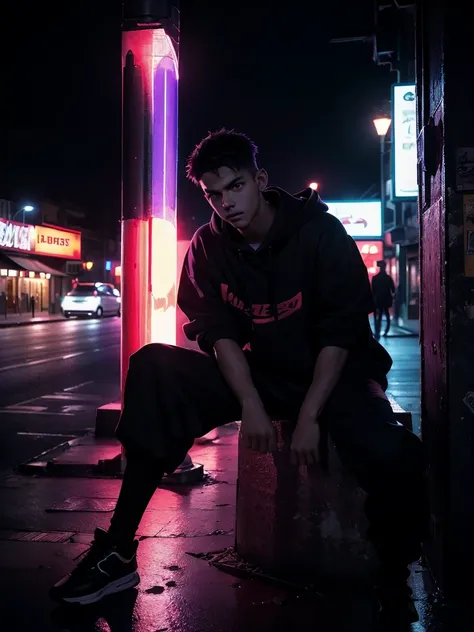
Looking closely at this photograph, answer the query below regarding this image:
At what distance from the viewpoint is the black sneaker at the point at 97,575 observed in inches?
100.0

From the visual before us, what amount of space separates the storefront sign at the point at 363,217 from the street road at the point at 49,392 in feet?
48.2

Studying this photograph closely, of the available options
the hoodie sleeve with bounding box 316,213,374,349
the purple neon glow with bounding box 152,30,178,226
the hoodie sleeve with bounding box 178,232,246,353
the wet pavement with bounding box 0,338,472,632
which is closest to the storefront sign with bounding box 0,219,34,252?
the purple neon glow with bounding box 152,30,178,226

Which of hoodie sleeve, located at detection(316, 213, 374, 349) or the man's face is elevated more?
the man's face

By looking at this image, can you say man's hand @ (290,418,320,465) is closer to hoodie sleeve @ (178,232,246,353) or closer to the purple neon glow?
hoodie sleeve @ (178,232,246,353)

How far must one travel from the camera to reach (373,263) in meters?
27.7

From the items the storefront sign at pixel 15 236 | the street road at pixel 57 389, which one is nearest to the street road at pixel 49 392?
the street road at pixel 57 389

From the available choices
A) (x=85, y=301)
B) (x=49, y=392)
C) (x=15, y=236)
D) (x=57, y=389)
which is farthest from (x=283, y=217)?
(x=15, y=236)

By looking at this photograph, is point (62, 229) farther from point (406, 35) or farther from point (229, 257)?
point (229, 257)

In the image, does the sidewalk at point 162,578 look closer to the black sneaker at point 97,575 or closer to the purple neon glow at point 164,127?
the black sneaker at point 97,575

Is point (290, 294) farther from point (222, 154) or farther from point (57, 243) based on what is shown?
point (57, 243)

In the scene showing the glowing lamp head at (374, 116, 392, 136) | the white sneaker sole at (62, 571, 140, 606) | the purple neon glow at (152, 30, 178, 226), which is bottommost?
the white sneaker sole at (62, 571, 140, 606)

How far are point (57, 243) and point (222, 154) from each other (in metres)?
42.2

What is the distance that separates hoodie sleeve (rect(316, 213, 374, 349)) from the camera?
249 cm

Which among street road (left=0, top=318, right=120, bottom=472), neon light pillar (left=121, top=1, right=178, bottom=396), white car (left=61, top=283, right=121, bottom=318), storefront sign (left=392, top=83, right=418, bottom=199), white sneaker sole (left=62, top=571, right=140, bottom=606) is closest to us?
white sneaker sole (left=62, top=571, right=140, bottom=606)
